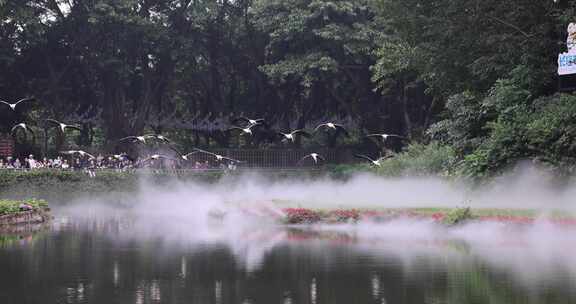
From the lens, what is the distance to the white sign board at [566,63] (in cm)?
3281

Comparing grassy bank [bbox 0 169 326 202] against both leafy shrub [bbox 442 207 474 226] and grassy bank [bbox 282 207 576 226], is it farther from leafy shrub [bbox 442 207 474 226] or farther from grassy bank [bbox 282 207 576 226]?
leafy shrub [bbox 442 207 474 226]

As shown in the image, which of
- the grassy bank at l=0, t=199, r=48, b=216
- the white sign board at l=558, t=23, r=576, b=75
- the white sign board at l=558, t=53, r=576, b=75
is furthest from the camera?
the grassy bank at l=0, t=199, r=48, b=216

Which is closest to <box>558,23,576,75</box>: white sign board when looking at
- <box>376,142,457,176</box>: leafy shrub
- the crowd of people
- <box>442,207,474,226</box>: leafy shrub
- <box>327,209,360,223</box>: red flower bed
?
<box>376,142,457,176</box>: leafy shrub

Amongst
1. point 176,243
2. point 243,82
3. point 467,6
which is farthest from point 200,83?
point 176,243

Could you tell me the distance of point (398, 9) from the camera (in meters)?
40.8

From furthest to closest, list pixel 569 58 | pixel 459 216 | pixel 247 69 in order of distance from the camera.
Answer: pixel 247 69
pixel 569 58
pixel 459 216

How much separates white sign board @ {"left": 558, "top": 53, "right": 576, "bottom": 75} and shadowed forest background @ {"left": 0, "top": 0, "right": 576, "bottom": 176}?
451 cm

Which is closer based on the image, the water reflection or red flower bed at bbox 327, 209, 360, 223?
the water reflection

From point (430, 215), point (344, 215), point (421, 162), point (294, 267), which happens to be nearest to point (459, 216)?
point (430, 215)

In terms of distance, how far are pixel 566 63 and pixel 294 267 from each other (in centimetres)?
1662

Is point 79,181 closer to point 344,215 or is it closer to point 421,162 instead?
point 421,162

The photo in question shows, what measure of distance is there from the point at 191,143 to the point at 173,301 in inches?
2214

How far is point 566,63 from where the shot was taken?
33156 mm

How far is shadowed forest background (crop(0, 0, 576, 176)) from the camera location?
1591 inches
